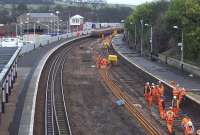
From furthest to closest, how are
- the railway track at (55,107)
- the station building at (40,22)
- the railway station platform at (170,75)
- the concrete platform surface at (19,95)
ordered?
the station building at (40,22), the railway station platform at (170,75), the railway track at (55,107), the concrete platform surface at (19,95)

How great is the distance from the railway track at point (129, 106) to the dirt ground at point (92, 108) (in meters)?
0.39

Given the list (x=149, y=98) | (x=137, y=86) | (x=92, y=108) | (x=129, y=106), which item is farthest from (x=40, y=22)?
(x=129, y=106)

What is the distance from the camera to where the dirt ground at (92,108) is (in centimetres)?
2775

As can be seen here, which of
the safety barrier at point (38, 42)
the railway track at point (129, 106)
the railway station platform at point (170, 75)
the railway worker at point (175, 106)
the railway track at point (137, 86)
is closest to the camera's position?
the railway track at point (129, 106)

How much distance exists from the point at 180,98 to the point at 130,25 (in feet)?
181

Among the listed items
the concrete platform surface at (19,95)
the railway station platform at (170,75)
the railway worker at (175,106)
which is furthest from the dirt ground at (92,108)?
the railway station platform at (170,75)

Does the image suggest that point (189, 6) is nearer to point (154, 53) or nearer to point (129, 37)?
point (154, 53)

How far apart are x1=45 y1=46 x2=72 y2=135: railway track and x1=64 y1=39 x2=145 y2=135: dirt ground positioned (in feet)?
1.29

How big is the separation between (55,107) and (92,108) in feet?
7.52

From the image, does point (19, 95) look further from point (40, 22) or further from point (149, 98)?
point (40, 22)

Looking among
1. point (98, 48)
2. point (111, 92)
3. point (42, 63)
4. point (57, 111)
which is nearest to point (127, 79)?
point (111, 92)

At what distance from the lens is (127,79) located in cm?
4700

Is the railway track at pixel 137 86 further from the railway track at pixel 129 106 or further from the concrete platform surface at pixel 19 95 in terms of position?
the concrete platform surface at pixel 19 95

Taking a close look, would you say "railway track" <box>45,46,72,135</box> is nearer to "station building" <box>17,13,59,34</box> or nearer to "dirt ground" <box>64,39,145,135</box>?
"dirt ground" <box>64,39,145,135</box>
